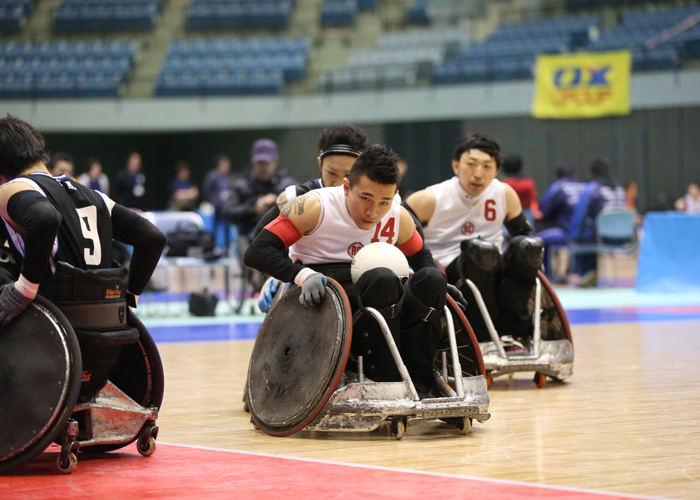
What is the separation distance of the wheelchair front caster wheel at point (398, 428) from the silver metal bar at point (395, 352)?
0.12 meters

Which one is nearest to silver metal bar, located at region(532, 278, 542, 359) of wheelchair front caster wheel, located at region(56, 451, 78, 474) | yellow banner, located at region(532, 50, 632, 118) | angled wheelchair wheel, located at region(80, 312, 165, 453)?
angled wheelchair wheel, located at region(80, 312, 165, 453)

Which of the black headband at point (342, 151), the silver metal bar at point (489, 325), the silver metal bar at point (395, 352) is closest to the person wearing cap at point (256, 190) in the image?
the silver metal bar at point (489, 325)

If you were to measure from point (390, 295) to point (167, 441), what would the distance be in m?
1.18

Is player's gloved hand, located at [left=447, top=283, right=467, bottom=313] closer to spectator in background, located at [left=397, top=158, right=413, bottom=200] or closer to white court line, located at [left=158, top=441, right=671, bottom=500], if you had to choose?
white court line, located at [left=158, top=441, right=671, bottom=500]

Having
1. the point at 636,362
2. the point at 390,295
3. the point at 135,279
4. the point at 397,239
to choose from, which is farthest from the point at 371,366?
the point at 636,362

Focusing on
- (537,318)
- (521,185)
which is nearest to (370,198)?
(537,318)

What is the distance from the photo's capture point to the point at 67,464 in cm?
365

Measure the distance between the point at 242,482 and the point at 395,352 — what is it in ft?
3.78

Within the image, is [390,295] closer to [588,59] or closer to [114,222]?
[114,222]

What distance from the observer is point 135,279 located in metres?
4.16

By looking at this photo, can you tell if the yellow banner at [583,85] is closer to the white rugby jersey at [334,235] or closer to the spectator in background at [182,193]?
the spectator in background at [182,193]

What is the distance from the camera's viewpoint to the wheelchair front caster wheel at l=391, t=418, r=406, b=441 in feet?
14.5

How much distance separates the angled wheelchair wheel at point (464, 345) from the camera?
187 inches

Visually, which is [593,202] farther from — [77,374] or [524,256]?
[77,374]
